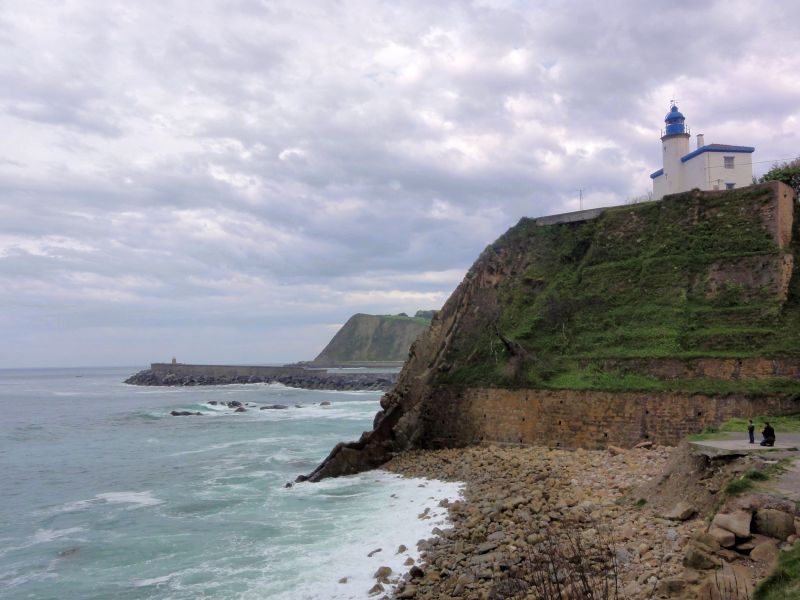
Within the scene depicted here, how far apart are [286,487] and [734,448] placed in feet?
40.6

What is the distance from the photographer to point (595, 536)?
9.55m

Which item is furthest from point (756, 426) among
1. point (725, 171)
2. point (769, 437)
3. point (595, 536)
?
point (725, 171)

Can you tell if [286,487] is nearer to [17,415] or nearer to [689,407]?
[689,407]

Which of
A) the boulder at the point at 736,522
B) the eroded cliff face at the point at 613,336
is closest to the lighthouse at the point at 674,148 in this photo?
the eroded cliff face at the point at 613,336

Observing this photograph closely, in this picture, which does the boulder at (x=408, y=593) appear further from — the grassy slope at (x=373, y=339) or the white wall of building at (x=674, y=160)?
the grassy slope at (x=373, y=339)

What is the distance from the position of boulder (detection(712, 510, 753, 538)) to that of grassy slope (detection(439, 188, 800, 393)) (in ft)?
28.9

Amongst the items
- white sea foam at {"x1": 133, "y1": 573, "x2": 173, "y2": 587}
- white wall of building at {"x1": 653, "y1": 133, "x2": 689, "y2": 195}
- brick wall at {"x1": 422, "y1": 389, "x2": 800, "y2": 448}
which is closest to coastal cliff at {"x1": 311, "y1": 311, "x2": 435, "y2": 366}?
white wall of building at {"x1": 653, "y1": 133, "x2": 689, "y2": 195}

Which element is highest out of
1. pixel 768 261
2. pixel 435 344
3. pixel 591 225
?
pixel 591 225

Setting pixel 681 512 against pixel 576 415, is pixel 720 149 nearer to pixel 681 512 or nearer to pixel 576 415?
pixel 576 415

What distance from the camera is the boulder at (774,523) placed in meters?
7.25

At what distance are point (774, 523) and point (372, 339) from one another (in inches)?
5044

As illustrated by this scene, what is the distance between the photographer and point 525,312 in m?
22.7

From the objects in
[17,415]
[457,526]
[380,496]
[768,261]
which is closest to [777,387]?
[768,261]

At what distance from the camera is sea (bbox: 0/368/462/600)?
11.0m
